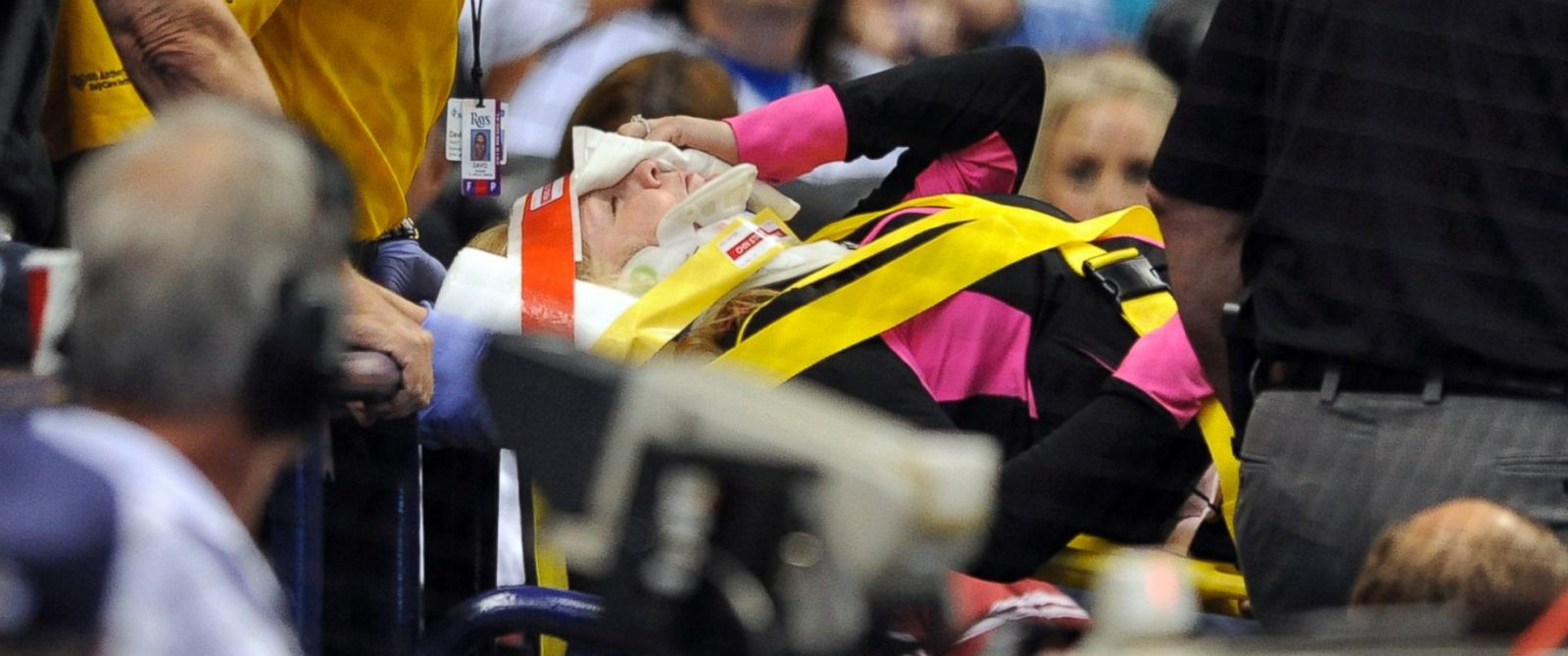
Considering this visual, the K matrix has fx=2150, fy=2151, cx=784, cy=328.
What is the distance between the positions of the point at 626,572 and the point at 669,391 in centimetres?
9

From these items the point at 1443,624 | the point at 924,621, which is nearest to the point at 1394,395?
the point at 1443,624

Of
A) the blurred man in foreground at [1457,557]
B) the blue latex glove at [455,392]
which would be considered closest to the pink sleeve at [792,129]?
the blue latex glove at [455,392]

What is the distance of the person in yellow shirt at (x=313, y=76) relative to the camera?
2189 millimetres

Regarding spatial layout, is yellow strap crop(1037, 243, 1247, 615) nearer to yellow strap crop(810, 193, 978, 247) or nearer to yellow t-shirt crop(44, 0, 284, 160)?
yellow strap crop(810, 193, 978, 247)

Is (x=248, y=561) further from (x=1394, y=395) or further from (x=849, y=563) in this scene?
(x=1394, y=395)

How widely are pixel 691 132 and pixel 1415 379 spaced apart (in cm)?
119

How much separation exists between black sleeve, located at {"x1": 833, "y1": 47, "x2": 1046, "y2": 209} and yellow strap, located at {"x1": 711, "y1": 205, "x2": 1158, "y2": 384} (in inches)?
12.2

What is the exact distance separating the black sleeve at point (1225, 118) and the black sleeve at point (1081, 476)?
0.32 metres

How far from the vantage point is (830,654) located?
89 centimetres

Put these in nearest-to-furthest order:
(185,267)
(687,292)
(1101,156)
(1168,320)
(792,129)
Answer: (185,267) → (1168,320) → (687,292) → (792,129) → (1101,156)

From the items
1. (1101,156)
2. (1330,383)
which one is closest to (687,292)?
(1101,156)

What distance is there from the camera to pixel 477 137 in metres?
Answer: 2.93

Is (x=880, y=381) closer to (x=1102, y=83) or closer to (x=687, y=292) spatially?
(x=687, y=292)

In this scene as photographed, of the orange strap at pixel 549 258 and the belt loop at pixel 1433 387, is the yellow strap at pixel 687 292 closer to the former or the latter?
the orange strap at pixel 549 258
